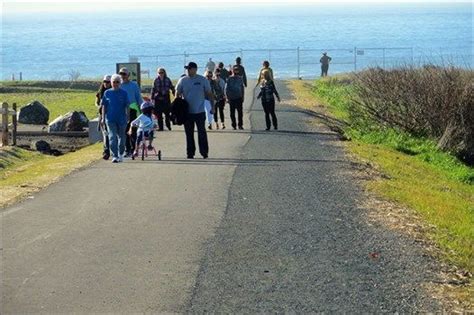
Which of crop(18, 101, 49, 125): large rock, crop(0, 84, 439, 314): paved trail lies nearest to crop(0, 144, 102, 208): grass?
crop(0, 84, 439, 314): paved trail

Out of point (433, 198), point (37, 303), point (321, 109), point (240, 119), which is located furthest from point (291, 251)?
point (321, 109)

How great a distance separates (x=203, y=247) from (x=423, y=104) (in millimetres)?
18370

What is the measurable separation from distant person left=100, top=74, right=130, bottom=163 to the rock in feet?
21.2

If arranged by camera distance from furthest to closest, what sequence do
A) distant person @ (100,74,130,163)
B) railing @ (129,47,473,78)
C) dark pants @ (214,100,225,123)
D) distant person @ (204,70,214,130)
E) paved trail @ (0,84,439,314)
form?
railing @ (129,47,473,78), dark pants @ (214,100,225,123), distant person @ (204,70,214,130), distant person @ (100,74,130,163), paved trail @ (0,84,439,314)

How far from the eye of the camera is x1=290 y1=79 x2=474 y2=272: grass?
12180 mm

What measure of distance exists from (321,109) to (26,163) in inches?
578

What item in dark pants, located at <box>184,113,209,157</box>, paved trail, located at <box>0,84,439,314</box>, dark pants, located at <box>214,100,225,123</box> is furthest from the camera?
dark pants, located at <box>214,100,225,123</box>

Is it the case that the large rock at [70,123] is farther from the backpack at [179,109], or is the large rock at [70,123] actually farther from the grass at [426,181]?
the backpack at [179,109]

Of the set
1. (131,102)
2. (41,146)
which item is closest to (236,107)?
(41,146)

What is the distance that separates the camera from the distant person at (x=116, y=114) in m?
17.8

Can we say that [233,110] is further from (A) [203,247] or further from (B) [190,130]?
(A) [203,247]

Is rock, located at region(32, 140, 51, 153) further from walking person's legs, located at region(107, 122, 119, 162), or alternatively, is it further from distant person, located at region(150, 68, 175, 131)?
walking person's legs, located at region(107, 122, 119, 162)

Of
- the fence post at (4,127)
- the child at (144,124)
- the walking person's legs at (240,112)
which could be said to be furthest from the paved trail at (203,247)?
the fence post at (4,127)

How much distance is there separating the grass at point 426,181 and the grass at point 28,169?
517 cm
